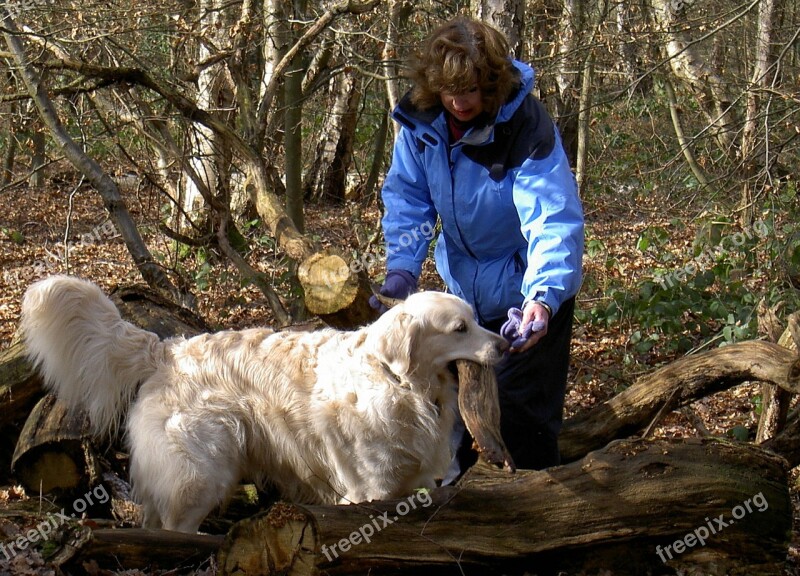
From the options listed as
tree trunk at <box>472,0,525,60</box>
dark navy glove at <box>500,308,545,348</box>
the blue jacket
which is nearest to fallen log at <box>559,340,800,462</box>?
the blue jacket

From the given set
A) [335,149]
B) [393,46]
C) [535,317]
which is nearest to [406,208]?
[535,317]

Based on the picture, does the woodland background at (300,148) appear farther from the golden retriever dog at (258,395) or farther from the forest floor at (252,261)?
the golden retriever dog at (258,395)

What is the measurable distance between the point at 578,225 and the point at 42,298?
111 inches

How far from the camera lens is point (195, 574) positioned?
343 centimetres

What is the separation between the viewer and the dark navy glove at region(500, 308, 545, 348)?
12.5 feet

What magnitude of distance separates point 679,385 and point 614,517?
57.7 inches

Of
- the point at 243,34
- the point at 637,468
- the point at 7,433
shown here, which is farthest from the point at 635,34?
the point at 7,433

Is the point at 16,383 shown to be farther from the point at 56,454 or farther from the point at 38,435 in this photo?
Answer: the point at 56,454

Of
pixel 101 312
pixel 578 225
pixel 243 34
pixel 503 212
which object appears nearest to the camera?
pixel 578 225

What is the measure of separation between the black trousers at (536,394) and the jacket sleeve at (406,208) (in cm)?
62

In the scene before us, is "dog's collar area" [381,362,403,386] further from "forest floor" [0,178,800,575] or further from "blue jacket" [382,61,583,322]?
"forest floor" [0,178,800,575]

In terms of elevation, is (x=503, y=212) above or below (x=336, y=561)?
above

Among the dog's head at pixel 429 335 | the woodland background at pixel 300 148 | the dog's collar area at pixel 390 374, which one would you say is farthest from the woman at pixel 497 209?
the woodland background at pixel 300 148

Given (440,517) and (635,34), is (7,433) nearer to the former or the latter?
(440,517)
